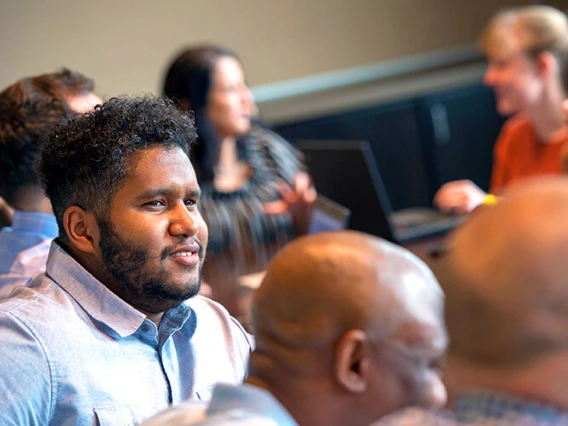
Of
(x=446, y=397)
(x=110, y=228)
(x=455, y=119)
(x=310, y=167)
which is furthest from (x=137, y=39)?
(x=446, y=397)

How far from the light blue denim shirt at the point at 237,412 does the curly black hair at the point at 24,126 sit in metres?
1.05

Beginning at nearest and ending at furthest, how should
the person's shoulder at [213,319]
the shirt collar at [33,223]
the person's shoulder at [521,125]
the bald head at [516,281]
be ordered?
the bald head at [516,281] < the person's shoulder at [213,319] < the shirt collar at [33,223] < the person's shoulder at [521,125]

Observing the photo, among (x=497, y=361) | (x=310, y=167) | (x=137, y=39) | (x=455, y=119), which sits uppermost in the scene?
(x=497, y=361)

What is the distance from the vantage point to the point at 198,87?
3.34 meters

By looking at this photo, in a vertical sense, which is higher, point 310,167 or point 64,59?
point 64,59

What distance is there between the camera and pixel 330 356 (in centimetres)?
107

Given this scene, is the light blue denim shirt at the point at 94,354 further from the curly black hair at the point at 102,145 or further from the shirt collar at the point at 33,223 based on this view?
the shirt collar at the point at 33,223

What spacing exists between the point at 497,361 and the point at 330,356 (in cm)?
26

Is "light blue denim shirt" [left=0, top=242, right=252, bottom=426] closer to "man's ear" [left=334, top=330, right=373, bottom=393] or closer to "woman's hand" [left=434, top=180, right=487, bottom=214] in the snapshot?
"man's ear" [left=334, top=330, right=373, bottom=393]

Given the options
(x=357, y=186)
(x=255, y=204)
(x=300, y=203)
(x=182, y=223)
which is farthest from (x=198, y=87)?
(x=182, y=223)

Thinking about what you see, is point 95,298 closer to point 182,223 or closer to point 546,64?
point 182,223

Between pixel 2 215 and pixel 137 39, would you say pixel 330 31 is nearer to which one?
pixel 137 39

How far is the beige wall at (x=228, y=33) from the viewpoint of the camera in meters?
4.09

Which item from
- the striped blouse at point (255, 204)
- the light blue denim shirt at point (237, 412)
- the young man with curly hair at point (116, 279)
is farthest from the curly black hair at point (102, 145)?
the striped blouse at point (255, 204)
